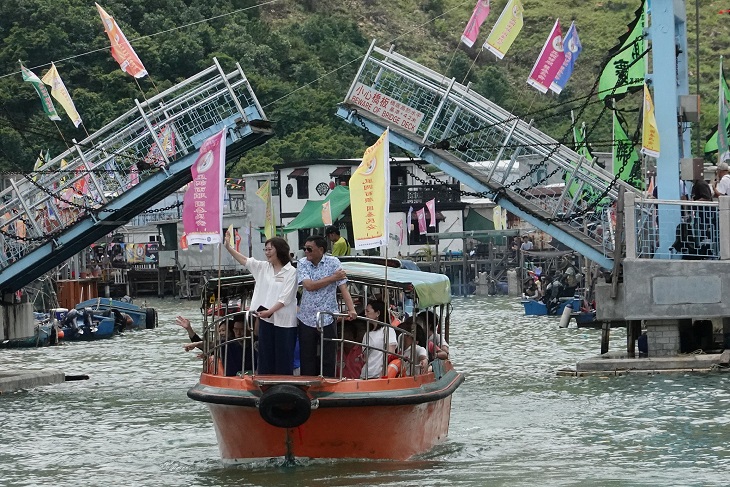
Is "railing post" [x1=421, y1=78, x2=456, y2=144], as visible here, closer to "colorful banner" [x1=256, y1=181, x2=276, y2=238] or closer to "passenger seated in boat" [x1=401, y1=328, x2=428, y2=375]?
"colorful banner" [x1=256, y1=181, x2=276, y2=238]

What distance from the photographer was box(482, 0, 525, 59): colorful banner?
23312 millimetres

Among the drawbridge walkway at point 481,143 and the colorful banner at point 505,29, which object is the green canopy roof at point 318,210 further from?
the colorful banner at point 505,29

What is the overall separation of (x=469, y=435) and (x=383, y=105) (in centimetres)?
962

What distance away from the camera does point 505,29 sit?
23.6m

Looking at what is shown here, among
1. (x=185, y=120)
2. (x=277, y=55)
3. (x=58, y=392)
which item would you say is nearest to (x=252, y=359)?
(x=58, y=392)

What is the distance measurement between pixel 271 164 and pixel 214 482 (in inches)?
2102

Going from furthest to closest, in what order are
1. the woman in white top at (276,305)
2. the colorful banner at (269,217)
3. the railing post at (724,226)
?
the colorful banner at (269,217)
the railing post at (724,226)
the woman in white top at (276,305)

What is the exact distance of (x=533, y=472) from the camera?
13.4 m

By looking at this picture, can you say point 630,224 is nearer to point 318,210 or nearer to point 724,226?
point 724,226

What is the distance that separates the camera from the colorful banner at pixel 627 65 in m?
22.4

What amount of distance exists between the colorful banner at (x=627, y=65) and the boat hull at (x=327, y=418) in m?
10.7

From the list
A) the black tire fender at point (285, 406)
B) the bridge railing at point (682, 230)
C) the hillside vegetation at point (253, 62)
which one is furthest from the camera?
the hillside vegetation at point (253, 62)

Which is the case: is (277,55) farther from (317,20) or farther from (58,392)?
(58,392)

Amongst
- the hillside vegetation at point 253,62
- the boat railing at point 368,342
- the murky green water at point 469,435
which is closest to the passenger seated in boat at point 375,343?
the boat railing at point 368,342
